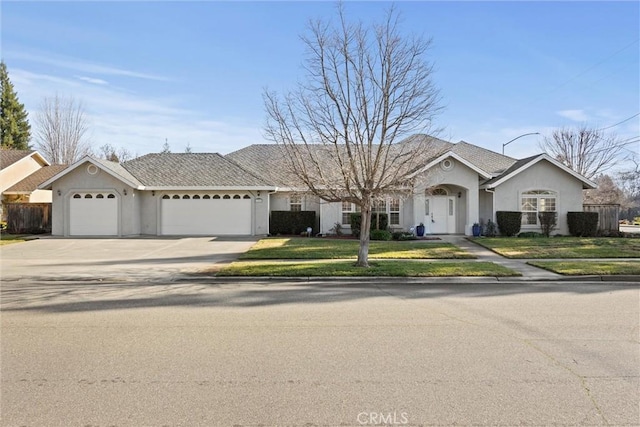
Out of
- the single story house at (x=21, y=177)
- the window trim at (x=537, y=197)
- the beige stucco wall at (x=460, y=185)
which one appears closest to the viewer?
the beige stucco wall at (x=460, y=185)

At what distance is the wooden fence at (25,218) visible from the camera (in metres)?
28.2

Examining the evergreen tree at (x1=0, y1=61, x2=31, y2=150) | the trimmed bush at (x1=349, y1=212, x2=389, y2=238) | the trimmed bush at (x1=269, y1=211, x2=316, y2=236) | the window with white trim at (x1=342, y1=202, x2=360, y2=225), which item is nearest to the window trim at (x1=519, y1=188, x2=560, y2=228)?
the trimmed bush at (x1=349, y1=212, x2=389, y2=238)

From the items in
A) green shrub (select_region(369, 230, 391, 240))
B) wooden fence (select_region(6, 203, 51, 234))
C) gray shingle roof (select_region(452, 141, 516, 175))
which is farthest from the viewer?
gray shingle roof (select_region(452, 141, 516, 175))

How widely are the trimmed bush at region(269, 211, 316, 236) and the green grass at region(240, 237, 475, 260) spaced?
4.90 meters

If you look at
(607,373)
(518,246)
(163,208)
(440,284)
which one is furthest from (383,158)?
(163,208)

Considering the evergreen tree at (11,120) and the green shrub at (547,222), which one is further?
the evergreen tree at (11,120)

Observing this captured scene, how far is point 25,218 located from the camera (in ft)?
92.7

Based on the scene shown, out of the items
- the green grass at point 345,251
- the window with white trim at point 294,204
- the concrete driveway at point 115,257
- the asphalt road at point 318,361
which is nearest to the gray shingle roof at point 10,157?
the concrete driveway at point 115,257

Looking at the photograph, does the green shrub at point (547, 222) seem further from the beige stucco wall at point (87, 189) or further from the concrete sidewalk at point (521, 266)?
the beige stucco wall at point (87, 189)

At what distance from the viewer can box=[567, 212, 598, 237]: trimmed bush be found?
81.6ft

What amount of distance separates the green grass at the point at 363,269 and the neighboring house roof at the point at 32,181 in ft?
86.3

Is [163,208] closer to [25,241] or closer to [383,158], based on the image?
[25,241]

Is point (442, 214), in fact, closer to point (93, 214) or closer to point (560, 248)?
point (560, 248)

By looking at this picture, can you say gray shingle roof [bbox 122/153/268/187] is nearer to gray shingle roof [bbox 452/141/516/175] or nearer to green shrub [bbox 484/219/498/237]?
green shrub [bbox 484/219/498/237]
